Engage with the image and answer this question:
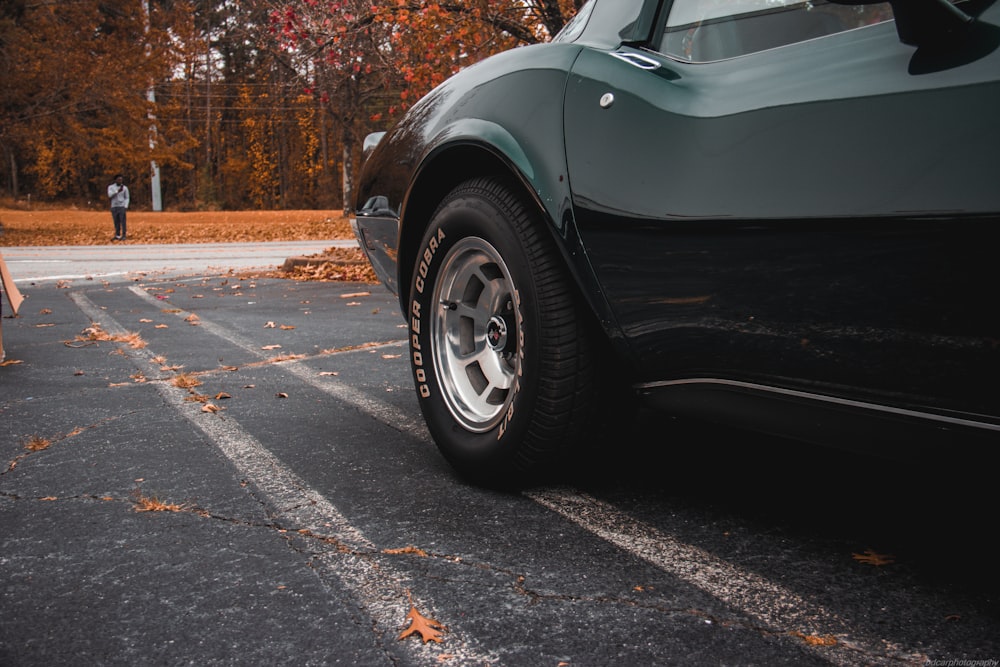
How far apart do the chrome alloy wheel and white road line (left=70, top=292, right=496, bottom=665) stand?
53cm

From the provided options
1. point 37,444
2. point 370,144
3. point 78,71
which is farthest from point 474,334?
point 78,71

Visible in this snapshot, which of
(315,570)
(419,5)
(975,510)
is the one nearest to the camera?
(315,570)

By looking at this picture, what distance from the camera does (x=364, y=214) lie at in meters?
3.75

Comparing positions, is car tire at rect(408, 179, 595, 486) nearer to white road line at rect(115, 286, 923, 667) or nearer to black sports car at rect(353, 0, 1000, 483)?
black sports car at rect(353, 0, 1000, 483)

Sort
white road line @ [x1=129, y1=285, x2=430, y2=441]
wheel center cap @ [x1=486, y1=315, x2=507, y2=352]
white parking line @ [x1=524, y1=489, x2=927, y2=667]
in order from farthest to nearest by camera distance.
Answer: white road line @ [x1=129, y1=285, x2=430, y2=441]
wheel center cap @ [x1=486, y1=315, x2=507, y2=352]
white parking line @ [x1=524, y1=489, x2=927, y2=667]

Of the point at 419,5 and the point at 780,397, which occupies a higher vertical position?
the point at 419,5

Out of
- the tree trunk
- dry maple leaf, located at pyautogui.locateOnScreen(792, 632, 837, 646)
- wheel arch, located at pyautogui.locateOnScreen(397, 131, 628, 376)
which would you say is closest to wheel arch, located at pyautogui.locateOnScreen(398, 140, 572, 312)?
wheel arch, located at pyautogui.locateOnScreen(397, 131, 628, 376)

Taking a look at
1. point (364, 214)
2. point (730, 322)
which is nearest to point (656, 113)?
point (730, 322)

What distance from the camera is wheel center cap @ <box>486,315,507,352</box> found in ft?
9.40

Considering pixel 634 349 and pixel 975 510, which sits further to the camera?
pixel 975 510

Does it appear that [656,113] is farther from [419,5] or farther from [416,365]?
[419,5]

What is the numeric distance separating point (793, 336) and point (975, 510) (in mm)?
1054

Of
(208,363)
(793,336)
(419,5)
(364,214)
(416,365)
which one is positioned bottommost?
(208,363)

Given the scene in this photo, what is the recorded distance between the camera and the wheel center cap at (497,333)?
9.40ft
